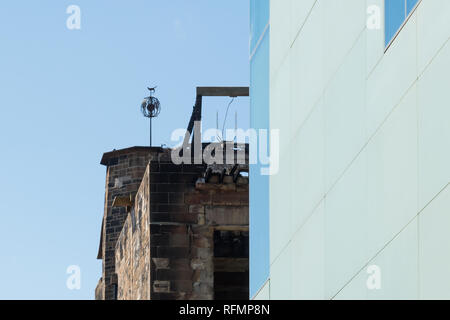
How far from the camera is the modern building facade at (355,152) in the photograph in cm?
1257

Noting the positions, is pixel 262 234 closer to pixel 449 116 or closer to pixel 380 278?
pixel 380 278

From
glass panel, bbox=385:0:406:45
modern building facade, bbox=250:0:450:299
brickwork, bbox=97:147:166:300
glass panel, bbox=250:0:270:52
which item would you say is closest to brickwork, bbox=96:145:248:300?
glass panel, bbox=250:0:270:52

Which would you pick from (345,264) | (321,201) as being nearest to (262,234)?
(321,201)

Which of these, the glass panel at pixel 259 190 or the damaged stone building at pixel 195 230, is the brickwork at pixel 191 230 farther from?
the glass panel at pixel 259 190

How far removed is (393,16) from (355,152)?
5.58ft

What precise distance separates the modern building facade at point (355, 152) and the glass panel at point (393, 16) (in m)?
0.02

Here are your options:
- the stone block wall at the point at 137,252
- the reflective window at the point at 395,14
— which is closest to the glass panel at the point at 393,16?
the reflective window at the point at 395,14

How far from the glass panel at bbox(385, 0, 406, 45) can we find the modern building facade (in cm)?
2

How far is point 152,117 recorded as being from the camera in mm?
49844

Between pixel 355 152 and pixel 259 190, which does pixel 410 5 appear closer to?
pixel 355 152

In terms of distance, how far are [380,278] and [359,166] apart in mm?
1492

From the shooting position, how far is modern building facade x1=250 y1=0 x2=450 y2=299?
12.6m

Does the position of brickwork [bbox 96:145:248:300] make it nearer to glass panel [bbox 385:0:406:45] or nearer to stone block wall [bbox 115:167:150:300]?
stone block wall [bbox 115:167:150:300]

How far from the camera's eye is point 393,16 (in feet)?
46.1
